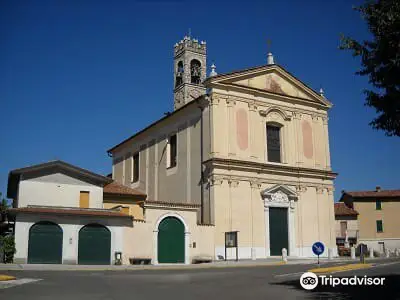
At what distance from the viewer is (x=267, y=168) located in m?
34.2

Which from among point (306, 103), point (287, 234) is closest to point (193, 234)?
point (287, 234)

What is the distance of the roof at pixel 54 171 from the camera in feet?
99.1

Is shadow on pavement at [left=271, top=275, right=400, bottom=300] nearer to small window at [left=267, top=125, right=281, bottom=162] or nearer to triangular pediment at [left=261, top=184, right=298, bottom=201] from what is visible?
triangular pediment at [left=261, top=184, right=298, bottom=201]

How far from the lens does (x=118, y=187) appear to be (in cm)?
3644

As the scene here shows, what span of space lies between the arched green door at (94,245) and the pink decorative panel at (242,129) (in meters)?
11.3

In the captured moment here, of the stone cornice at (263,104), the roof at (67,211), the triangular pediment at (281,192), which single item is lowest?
the roof at (67,211)

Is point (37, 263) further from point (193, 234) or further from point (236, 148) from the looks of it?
point (236, 148)

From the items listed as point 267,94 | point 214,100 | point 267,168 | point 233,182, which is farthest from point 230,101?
point 233,182

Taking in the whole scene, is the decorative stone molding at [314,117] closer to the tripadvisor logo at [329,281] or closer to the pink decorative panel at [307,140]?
the pink decorative panel at [307,140]

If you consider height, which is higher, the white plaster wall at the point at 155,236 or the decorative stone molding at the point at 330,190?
the decorative stone molding at the point at 330,190

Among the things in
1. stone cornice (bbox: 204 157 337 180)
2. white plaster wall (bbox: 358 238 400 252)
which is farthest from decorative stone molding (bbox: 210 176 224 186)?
white plaster wall (bbox: 358 238 400 252)

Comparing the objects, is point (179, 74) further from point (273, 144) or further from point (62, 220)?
point (62, 220)

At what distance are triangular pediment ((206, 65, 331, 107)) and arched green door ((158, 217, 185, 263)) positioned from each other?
33.1 feet

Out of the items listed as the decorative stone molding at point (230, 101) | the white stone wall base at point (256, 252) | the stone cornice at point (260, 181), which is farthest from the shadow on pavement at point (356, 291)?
the decorative stone molding at point (230, 101)
